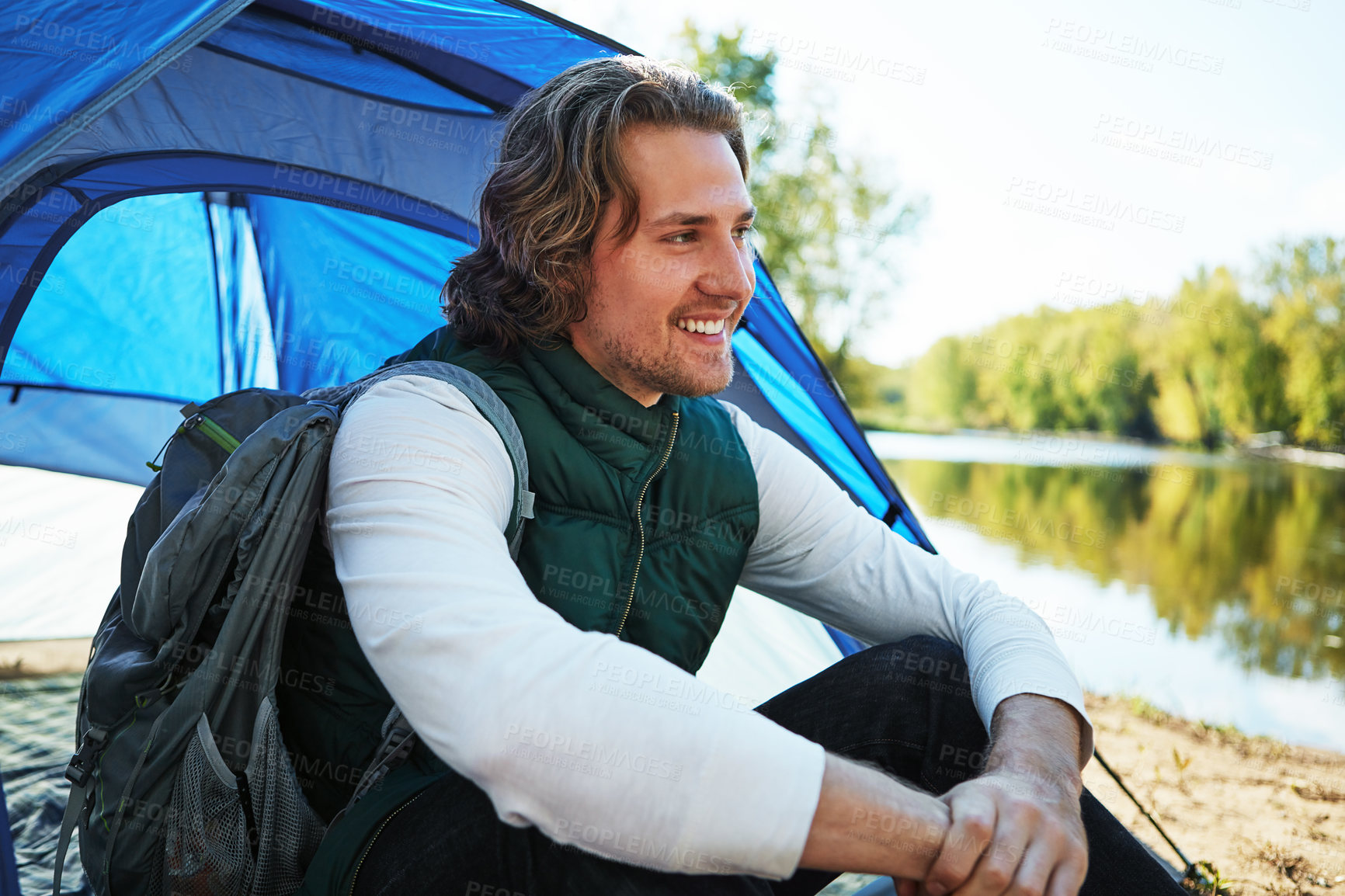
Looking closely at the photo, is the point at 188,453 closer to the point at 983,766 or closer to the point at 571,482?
the point at 571,482

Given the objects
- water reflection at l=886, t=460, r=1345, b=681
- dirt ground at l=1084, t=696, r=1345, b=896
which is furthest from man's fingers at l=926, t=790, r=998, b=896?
water reflection at l=886, t=460, r=1345, b=681

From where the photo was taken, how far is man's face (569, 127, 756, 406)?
4.44 feet

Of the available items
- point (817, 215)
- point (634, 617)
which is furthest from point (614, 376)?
point (817, 215)

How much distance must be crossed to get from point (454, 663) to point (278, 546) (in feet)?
1.07

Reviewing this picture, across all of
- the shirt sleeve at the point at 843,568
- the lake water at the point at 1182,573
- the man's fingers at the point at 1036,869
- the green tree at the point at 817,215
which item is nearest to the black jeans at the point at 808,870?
the shirt sleeve at the point at 843,568

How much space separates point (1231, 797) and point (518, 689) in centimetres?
255

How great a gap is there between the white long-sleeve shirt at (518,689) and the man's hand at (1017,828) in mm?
201

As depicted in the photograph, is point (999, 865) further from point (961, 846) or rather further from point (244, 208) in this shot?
point (244, 208)

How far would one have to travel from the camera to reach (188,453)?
1.16 m

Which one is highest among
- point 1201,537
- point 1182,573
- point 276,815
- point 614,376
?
point 614,376

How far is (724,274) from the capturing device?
1.38 metres

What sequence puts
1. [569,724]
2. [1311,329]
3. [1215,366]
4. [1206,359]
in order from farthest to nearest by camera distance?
[1206,359], [1215,366], [1311,329], [569,724]

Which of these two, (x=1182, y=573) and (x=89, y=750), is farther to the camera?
(x=1182, y=573)

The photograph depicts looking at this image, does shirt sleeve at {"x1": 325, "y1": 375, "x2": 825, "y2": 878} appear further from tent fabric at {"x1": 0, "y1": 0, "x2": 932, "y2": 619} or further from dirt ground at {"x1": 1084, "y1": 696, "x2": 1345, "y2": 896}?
dirt ground at {"x1": 1084, "y1": 696, "x2": 1345, "y2": 896}
